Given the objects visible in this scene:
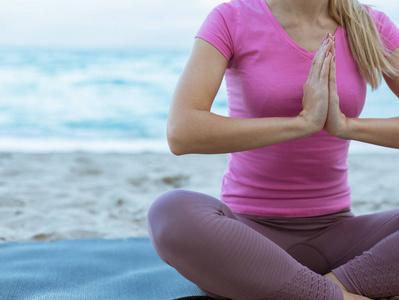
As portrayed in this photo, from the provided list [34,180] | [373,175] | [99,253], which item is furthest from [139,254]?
[373,175]

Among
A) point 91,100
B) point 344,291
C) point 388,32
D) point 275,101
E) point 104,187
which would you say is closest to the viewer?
point 344,291

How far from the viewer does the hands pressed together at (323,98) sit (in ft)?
4.03

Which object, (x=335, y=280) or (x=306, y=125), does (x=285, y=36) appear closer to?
(x=306, y=125)

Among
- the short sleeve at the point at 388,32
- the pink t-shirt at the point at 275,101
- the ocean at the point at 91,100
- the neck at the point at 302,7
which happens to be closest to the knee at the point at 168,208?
the pink t-shirt at the point at 275,101

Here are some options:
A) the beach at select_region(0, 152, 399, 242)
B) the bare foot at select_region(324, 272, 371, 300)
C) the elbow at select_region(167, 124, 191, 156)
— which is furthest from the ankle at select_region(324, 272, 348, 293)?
the beach at select_region(0, 152, 399, 242)

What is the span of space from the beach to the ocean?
3.60ft

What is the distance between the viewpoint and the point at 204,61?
1.32 meters

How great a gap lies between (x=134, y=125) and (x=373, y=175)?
492cm

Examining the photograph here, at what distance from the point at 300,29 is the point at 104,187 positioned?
197 cm

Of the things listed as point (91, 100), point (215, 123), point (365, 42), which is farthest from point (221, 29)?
point (91, 100)

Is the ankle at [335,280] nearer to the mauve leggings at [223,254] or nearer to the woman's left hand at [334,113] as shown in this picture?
the mauve leggings at [223,254]

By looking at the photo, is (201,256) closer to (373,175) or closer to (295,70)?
(295,70)

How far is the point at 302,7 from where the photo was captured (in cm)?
144

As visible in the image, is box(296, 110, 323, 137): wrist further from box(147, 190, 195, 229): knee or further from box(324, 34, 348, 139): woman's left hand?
box(147, 190, 195, 229): knee
